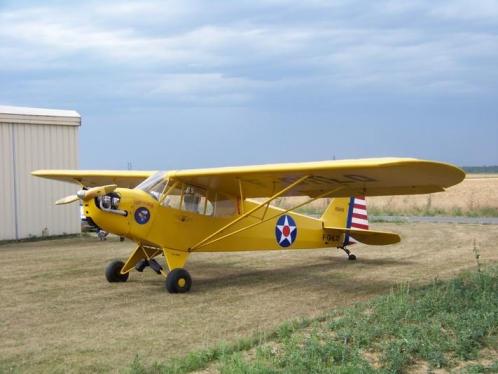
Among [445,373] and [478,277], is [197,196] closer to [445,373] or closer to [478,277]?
[478,277]

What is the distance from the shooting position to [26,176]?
1933 cm

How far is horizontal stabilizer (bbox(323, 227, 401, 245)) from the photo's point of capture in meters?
13.0

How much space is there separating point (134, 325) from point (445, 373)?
3.77m

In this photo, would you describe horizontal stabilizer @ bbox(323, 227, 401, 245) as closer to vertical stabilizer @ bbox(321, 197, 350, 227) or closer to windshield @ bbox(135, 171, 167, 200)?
vertical stabilizer @ bbox(321, 197, 350, 227)

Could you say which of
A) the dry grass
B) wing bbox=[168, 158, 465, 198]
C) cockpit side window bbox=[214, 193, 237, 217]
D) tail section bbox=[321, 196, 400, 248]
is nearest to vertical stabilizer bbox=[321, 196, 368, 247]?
tail section bbox=[321, 196, 400, 248]

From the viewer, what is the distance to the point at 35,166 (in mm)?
19609

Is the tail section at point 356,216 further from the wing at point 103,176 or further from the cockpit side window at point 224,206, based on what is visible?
the wing at point 103,176

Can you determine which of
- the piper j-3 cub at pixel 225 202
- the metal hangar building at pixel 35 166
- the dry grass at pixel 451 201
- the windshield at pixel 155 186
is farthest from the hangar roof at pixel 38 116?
the dry grass at pixel 451 201

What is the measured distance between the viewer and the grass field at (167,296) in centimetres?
651

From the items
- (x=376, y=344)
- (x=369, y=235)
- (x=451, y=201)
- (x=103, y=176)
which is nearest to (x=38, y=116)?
(x=103, y=176)

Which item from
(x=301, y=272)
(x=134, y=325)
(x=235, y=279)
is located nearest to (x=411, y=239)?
(x=301, y=272)

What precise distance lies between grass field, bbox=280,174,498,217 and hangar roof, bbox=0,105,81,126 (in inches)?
536

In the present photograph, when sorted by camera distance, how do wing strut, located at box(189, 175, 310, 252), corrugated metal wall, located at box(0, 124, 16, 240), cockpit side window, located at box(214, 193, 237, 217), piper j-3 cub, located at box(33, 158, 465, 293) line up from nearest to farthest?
piper j-3 cub, located at box(33, 158, 465, 293) → wing strut, located at box(189, 175, 310, 252) → cockpit side window, located at box(214, 193, 237, 217) → corrugated metal wall, located at box(0, 124, 16, 240)

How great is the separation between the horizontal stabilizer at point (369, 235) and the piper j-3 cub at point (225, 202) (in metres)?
0.03
